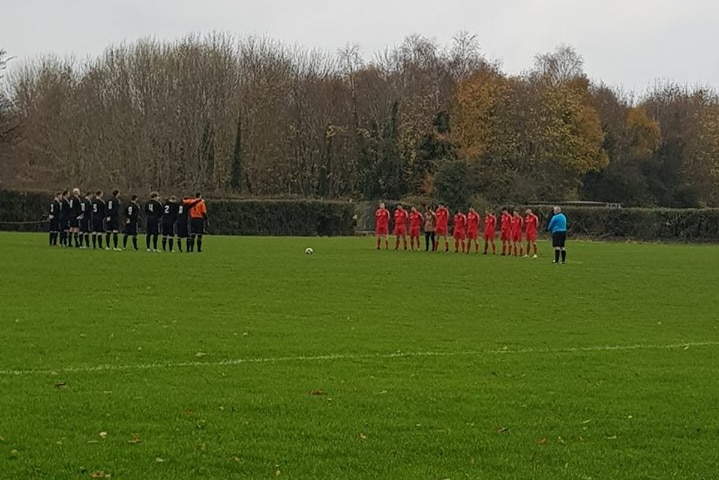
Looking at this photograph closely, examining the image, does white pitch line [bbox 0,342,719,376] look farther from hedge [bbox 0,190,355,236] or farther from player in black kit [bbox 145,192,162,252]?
hedge [bbox 0,190,355,236]

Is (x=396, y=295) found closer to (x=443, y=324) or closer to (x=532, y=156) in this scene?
(x=443, y=324)

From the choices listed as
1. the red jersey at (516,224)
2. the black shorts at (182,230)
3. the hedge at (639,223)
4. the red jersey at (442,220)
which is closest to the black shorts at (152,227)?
the black shorts at (182,230)

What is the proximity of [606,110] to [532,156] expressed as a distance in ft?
63.2

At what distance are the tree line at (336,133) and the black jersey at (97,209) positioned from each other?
2852cm

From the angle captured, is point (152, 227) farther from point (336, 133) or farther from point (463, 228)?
point (336, 133)

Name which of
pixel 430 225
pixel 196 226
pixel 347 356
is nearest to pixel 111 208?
pixel 196 226

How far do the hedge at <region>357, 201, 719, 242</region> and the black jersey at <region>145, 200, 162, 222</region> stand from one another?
31348 mm

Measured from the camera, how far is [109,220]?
35125 mm

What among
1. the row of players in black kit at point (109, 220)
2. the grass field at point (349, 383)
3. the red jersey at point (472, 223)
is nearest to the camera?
the grass field at point (349, 383)

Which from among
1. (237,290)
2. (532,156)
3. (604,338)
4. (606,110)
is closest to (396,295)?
(237,290)

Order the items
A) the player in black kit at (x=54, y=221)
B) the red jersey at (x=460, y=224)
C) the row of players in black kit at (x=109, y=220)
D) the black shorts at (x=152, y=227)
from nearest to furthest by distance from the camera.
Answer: the row of players in black kit at (x=109, y=220), the black shorts at (x=152, y=227), the player in black kit at (x=54, y=221), the red jersey at (x=460, y=224)

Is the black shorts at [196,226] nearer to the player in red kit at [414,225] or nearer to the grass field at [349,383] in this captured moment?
the player in red kit at [414,225]

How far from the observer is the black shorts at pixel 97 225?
35.6 m

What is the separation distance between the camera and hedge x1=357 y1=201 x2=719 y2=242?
64.9m
